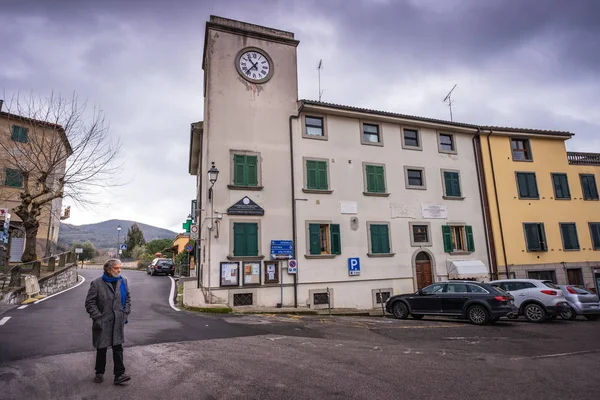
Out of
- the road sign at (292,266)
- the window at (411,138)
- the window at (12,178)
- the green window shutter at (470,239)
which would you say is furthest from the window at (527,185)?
the window at (12,178)

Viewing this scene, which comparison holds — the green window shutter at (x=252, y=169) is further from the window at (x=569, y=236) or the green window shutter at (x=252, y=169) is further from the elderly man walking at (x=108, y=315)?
the window at (x=569, y=236)

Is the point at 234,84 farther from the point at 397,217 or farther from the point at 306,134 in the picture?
the point at 397,217

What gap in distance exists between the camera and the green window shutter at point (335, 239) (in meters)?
17.7

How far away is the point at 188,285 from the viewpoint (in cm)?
1451

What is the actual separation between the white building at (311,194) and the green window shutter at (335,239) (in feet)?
0.16

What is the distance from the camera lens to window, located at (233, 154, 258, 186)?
54.9 feet

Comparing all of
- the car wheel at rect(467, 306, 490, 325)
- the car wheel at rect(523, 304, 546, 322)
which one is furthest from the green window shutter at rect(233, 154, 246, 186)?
the car wheel at rect(523, 304, 546, 322)

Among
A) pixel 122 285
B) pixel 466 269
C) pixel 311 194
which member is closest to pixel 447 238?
pixel 466 269

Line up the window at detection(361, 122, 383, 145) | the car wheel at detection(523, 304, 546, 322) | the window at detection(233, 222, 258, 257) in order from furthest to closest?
the window at detection(361, 122, 383, 145) < the window at detection(233, 222, 258, 257) < the car wheel at detection(523, 304, 546, 322)

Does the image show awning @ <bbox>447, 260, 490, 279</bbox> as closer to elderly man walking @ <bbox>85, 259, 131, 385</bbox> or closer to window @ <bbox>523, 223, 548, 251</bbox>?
window @ <bbox>523, 223, 548, 251</bbox>

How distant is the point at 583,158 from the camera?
24500 millimetres

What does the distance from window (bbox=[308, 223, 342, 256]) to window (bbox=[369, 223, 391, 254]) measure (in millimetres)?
1870

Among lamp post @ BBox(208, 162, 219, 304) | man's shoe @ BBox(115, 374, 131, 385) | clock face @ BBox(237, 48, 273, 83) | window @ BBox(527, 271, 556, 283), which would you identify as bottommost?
man's shoe @ BBox(115, 374, 131, 385)

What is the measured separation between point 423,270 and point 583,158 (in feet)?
48.4
